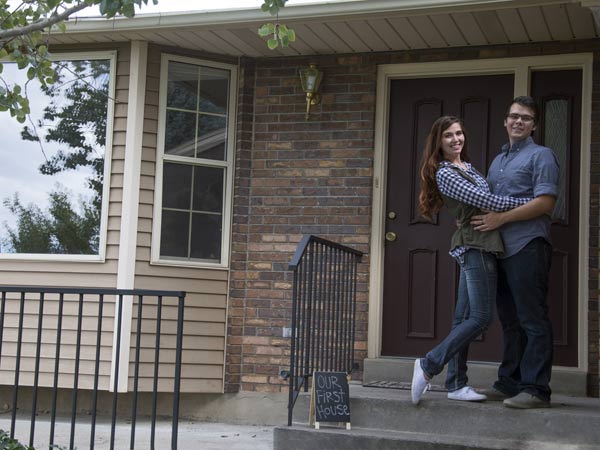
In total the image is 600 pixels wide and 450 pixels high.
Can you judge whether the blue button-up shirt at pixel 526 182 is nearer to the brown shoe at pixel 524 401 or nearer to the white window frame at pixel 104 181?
the brown shoe at pixel 524 401

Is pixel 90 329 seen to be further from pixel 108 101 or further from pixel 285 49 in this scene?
pixel 285 49

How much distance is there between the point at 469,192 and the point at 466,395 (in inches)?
45.5

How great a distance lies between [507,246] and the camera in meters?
4.94

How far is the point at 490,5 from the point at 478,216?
1606 mm

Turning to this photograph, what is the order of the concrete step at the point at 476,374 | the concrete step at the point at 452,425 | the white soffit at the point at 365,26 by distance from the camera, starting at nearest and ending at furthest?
the concrete step at the point at 452,425 < the white soffit at the point at 365,26 < the concrete step at the point at 476,374

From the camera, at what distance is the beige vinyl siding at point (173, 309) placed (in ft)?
22.9

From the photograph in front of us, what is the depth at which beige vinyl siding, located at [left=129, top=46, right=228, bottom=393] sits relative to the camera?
6.99 m

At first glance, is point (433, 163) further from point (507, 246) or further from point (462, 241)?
point (507, 246)

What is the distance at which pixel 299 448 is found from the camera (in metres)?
5.06

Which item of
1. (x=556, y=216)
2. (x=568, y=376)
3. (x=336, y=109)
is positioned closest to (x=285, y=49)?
(x=336, y=109)

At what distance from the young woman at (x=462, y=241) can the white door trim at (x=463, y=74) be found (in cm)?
158

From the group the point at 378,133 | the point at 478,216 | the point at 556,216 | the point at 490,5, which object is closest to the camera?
the point at 478,216

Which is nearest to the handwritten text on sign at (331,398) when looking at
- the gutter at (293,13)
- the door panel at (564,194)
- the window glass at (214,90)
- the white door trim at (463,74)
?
the white door trim at (463,74)

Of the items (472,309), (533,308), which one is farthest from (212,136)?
(533,308)
